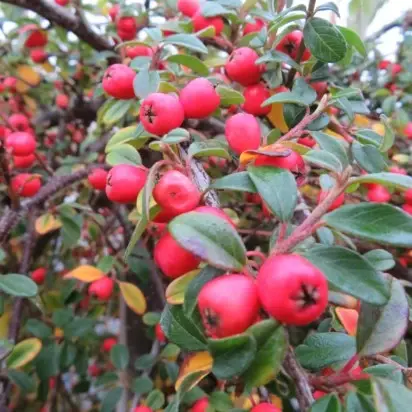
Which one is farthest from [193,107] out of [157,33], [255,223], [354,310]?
[255,223]

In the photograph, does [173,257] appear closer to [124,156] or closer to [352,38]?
[124,156]

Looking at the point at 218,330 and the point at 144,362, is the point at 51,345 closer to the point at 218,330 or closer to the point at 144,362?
the point at 144,362

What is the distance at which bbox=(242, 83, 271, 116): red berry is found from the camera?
805 millimetres

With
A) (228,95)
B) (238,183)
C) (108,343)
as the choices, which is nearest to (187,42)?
(228,95)

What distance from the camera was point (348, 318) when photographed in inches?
25.1

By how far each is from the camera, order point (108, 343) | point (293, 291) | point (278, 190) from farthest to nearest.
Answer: point (108, 343)
point (278, 190)
point (293, 291)

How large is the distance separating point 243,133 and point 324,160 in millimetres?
127

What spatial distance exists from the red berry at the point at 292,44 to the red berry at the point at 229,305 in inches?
21.1

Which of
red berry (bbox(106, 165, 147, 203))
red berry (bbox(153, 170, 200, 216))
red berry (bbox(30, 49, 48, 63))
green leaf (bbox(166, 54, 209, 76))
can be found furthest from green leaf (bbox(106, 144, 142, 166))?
red berry (bbox(30, 49, 48, 63))

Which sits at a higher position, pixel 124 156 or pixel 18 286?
pixel 124 156

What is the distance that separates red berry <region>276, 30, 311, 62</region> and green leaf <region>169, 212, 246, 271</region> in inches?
18.9

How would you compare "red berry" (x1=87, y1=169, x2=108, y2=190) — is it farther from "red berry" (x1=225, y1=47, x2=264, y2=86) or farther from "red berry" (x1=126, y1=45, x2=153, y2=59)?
"red berry" (x1=225, y1=47, x2=264, y2=86)

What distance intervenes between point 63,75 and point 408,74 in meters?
1.14

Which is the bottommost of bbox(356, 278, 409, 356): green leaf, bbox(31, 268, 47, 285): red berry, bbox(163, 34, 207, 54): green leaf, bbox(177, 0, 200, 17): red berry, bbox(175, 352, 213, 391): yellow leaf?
bbox(31, 268, 47, 285): red berry
